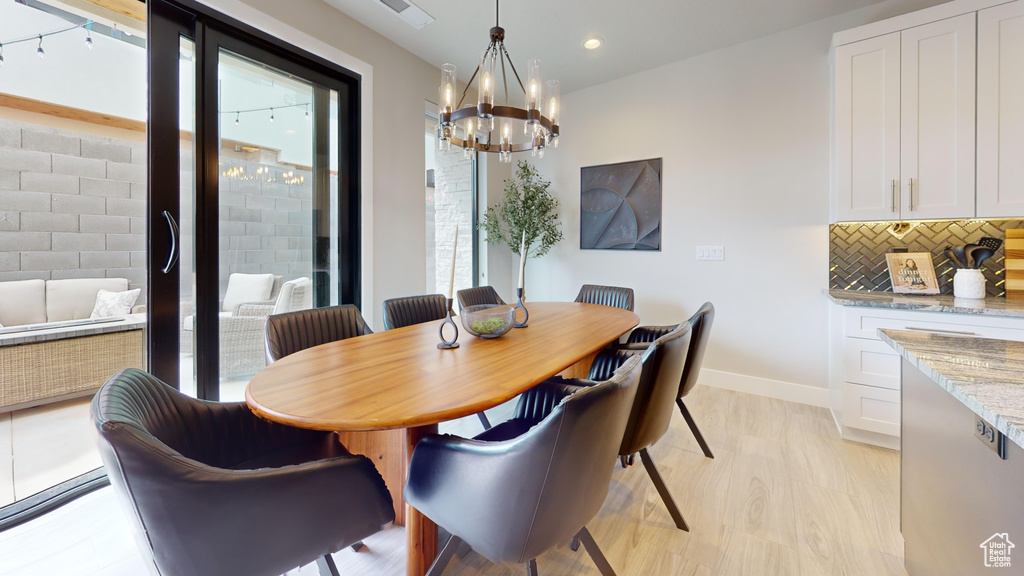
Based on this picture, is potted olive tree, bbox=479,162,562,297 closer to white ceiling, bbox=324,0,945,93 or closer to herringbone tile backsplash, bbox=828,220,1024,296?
white ceiling, bbox=324,0,945,93

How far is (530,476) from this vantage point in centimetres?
83

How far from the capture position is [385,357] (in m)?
1.48

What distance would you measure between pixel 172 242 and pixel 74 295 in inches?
46.4

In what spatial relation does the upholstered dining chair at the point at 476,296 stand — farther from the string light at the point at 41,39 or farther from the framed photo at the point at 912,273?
the framed photo at the point at 912,273

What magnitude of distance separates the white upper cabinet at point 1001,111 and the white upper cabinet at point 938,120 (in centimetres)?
4

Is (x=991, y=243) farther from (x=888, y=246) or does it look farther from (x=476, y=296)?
(x=476, y=296)

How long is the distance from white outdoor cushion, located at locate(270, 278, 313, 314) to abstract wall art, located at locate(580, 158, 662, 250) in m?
2.66

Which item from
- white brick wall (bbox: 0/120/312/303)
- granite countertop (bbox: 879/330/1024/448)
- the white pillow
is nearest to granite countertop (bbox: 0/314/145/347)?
the white pillow

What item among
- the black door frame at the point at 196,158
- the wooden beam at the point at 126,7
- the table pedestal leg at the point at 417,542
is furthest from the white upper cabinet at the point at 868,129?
the wooden beam at the point at 126,7

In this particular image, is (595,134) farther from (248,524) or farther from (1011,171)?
(248,524)

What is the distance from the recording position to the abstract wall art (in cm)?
365

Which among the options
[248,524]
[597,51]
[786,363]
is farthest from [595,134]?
[248,524]

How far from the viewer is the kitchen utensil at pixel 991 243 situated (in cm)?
236

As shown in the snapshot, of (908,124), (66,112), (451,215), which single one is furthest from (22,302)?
(908,124)
